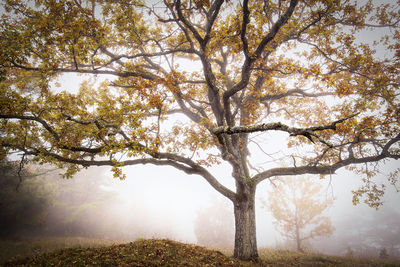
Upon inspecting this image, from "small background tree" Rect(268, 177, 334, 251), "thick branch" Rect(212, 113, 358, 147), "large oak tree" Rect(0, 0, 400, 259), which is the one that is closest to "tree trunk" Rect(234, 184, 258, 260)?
"large oak tree" Rect(0, 0, 400, 259)

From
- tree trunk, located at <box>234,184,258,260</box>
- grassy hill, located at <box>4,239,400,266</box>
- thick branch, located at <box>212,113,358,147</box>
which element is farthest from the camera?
tree trunk, located at <box>234,184,258,260</box>

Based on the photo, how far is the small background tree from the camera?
19.8 meters

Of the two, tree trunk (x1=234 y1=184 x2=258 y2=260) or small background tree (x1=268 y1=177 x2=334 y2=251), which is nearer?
tree trunk (x1=234 y1=184 x2=258 y2=260)

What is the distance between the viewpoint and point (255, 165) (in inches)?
377

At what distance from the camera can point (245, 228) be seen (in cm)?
749

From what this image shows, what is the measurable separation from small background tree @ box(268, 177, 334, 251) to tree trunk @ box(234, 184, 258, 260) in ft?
48.9

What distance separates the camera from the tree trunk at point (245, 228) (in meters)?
7.25

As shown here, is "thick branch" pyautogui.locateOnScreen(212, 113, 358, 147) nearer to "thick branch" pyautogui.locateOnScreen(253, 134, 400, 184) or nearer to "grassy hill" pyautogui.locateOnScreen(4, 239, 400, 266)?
"grassy hill" pyautogui.locateOnScreen(4, 239, 400, 266)

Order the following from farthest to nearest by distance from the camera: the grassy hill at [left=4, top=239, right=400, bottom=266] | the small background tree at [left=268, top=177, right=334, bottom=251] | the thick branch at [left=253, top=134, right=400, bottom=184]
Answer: the small background tree at [left=268, top=177, right=334, bottom=251]
the thick branch at [left=253, top=134, right=400, bottom=184]
the grassy hill at [left=4, top=239, right=400, bottom=266]

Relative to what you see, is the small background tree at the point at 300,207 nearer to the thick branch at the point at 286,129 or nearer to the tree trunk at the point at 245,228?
the tree trunk at the point at 245,228

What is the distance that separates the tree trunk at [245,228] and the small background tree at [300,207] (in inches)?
586

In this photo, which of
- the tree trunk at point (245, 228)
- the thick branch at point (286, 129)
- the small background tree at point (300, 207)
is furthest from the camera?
the small background tree at point (300, 207)

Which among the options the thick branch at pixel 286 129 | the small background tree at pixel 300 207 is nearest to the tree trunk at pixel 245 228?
the thick branch at pixel 286 129

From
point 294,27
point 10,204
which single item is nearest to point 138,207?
point 10,204
